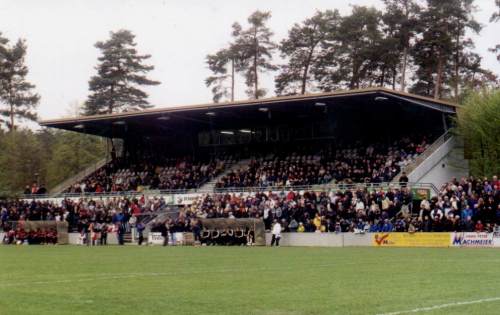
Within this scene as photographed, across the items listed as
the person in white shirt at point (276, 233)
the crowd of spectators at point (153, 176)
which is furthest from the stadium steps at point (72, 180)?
the person in white shirt at point (276, 233)

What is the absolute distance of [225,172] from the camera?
51.9 metres

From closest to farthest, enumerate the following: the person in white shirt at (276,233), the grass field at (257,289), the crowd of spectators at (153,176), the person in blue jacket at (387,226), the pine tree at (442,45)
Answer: the grass field at (257,289) < the person in blue jacket at (387,226) < the person in white shirt at (276,233) < the crowd of spectators at (153,176) < the pine tree at (442,45)

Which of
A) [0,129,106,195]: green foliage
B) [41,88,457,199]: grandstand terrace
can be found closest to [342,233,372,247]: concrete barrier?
[41,88,457,199]: grandstand terrace

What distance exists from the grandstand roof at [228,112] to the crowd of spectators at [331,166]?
8.77ft

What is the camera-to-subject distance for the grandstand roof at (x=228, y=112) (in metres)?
44.5

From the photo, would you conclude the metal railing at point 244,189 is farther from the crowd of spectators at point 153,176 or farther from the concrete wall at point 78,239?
the concrete wall at point 78,239

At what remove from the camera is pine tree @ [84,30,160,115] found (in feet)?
265

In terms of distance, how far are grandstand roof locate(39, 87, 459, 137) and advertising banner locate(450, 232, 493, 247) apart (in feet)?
44.8

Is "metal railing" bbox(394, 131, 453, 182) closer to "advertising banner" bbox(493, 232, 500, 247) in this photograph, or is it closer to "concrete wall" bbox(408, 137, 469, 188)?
"concrete wall" bbox(408, 137, 469, 188)

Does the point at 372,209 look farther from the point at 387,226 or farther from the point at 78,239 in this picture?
the point at 78,239

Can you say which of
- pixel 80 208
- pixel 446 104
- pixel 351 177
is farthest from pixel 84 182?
pixel 446 104

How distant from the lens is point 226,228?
36844 mm

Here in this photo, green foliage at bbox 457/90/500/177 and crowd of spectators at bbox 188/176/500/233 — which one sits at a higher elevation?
green foliage at bbox 457/90/500/177

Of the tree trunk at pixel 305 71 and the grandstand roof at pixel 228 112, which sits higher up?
the tree trunk at pixel 305 71
